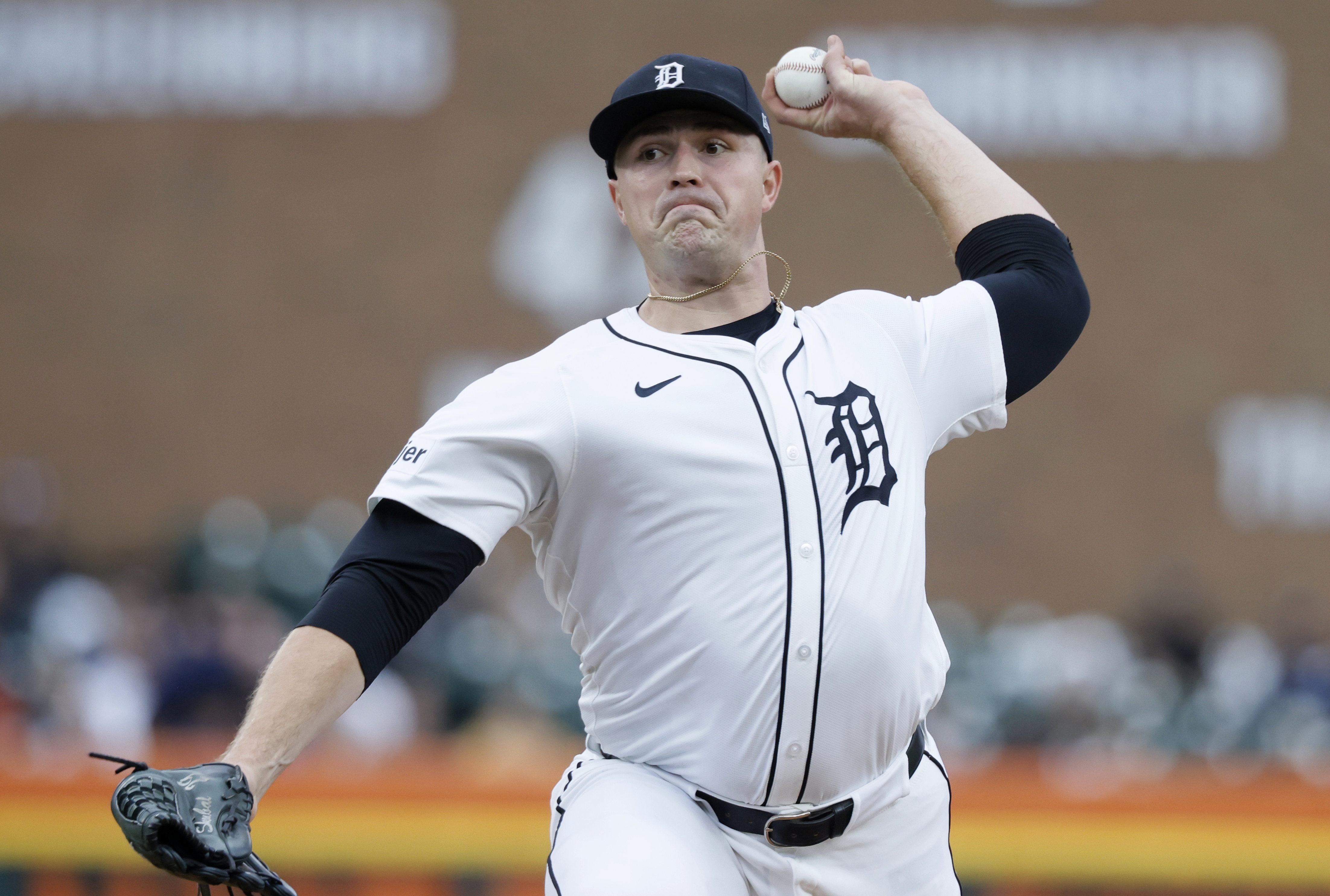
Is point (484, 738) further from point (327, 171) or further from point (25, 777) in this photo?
point (327, 171)

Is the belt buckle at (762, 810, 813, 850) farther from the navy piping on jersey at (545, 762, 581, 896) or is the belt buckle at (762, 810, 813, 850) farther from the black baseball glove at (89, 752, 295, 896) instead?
the black baseball glove at (89, 752, 295, 896)

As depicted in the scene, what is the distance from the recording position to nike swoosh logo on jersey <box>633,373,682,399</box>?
256 centimetres

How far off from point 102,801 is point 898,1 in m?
7.83

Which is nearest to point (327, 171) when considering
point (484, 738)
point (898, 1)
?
point (898, 1)

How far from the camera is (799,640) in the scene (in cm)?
248

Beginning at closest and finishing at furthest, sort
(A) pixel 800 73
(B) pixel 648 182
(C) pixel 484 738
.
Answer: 1. (B) pixel 648 182
2. (A) pixel 800 73
3. (C) pixel 484 738

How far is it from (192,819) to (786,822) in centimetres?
93

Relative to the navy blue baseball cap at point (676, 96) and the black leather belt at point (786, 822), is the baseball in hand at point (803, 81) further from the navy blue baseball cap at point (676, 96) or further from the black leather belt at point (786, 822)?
the black leather belt at point (786, 822)

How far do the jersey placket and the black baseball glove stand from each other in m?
0.83

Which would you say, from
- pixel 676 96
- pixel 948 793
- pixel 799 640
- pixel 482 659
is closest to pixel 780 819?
pixel 799 640

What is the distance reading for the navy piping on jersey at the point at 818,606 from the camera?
8.18 feet

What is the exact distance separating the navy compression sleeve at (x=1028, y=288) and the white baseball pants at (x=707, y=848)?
0.76m

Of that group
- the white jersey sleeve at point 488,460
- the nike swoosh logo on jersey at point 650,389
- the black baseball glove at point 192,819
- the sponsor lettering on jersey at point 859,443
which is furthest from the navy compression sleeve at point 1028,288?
the black baseball glove at point 192,819

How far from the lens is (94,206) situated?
423 inches
